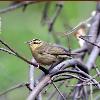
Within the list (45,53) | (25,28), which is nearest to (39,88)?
(45,53)

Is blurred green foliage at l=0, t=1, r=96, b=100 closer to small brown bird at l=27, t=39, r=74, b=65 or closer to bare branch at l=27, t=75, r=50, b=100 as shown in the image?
small brown bird at l=27, t=39, r=74, b=65

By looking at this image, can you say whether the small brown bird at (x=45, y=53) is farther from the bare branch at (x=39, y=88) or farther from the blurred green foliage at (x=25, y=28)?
the blurred green foliage at (x=25, y=28)

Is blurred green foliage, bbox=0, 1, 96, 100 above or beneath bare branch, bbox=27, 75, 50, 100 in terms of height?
above

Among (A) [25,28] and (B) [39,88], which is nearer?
(B) [39,88]

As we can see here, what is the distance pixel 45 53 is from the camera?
277 centimetres

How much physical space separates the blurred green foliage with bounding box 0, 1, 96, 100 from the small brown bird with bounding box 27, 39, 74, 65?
2.12 meters

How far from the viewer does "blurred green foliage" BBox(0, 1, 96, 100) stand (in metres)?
5.48

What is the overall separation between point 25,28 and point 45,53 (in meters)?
3.94

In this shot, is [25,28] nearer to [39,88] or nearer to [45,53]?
[45,53]

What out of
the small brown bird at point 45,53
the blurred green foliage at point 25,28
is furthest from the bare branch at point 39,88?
the blurred green foliage at point 25,28

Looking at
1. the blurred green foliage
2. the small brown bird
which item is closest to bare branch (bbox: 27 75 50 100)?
the small brown bird

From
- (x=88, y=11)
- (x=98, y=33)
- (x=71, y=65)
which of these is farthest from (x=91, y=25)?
(x=88, y=11)

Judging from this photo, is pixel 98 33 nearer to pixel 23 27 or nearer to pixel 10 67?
pixel 10 67

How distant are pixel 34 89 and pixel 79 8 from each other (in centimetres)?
447
